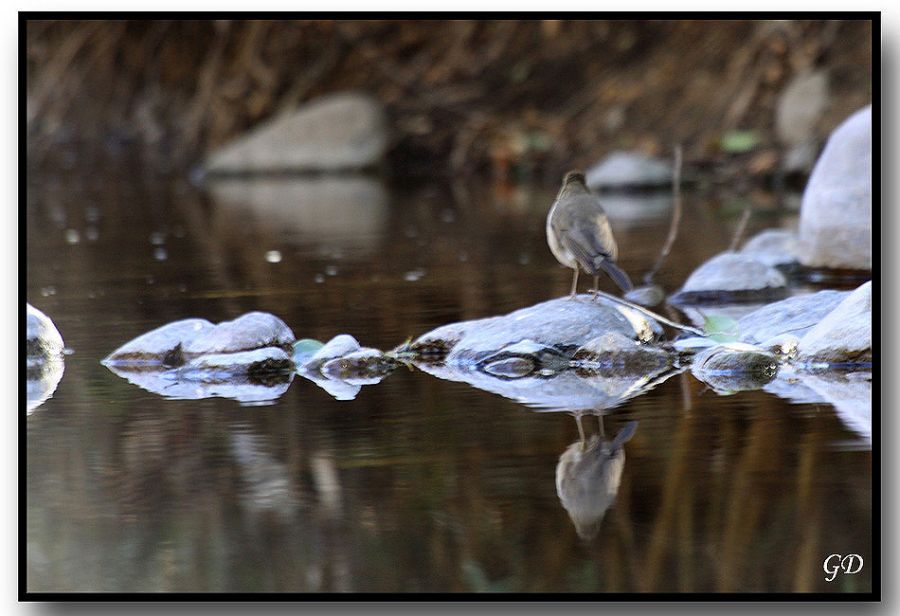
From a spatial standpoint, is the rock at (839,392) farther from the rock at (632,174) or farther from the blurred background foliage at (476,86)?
the rock at (632,174)

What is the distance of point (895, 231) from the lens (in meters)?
3.75

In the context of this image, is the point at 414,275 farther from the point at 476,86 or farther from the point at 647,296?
the point at 476,86

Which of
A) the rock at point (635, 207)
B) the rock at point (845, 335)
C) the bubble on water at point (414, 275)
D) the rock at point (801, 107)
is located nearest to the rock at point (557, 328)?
the rock at point (845, 335)

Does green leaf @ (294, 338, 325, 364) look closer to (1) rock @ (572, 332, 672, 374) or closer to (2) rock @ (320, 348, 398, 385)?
(2) rock @ (320, 348, 398, 385)

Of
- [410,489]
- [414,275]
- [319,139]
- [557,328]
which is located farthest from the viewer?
[319,139]

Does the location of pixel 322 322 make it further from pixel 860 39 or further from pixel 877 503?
pixel 860 39

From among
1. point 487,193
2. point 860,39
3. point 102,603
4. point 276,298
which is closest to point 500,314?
point 276,298

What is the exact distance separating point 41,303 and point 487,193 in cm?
548

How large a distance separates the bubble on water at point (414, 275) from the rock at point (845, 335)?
2199mm

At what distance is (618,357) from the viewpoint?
4.23 metres

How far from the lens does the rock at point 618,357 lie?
4211 mm

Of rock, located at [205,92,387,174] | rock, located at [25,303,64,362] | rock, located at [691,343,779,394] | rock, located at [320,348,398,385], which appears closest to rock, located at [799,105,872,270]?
rock, located at [691,343,779,394]

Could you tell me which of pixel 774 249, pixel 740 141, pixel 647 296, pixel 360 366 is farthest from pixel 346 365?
pixel 740 141

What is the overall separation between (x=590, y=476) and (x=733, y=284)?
2205 millimetres
